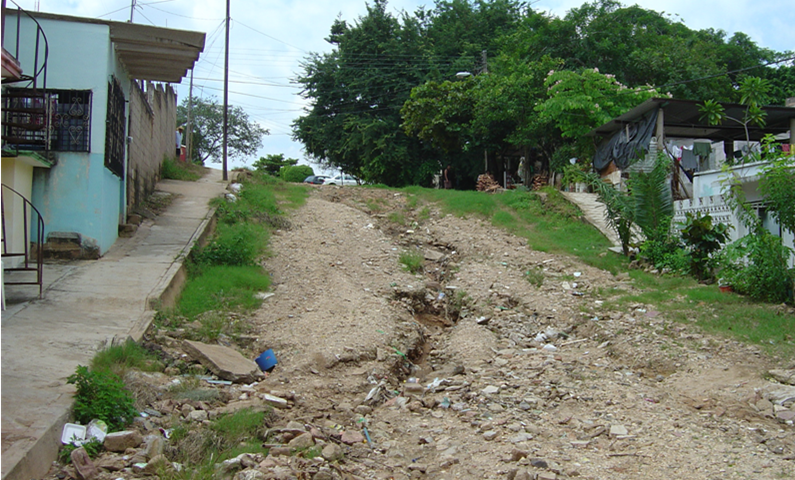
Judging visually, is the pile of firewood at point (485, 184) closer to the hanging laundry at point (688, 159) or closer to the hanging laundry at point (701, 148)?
the hanging laundry at point (688, 159)

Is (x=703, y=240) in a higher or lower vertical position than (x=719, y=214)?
lower

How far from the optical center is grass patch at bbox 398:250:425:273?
12234mm

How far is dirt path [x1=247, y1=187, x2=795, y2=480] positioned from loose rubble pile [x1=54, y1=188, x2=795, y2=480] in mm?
26

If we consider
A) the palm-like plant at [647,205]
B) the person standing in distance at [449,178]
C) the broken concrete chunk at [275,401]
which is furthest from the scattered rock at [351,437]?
the person standing in distance at [449,178]

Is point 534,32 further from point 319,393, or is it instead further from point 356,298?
point 319,393

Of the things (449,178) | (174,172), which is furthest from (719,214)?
(174,172)

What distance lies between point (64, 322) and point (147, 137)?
9.41 meters

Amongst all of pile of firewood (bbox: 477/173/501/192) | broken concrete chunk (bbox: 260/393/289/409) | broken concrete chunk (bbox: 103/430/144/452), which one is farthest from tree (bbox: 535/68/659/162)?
broken concrete chunk (bbox: 103/430/144/452)

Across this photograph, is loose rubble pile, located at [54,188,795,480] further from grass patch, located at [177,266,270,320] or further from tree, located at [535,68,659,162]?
tree, located at [535,68,659,162]

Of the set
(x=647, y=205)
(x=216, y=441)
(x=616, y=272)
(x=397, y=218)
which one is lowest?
(x=216, y=441)

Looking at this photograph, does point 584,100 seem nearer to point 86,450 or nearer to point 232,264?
point 232,264

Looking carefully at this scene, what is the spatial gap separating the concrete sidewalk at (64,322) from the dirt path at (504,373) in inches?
68.0

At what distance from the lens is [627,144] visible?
634 inches

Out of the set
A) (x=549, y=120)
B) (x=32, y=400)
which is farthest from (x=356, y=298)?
(x=549, y=120)
